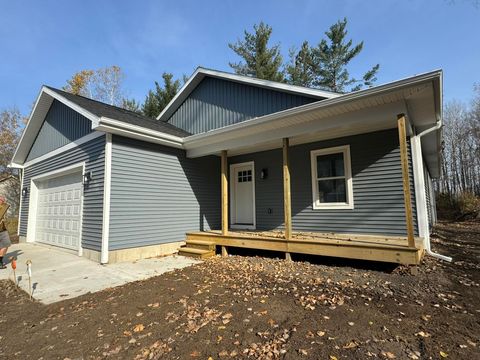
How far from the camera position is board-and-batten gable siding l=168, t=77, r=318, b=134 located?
764 cm

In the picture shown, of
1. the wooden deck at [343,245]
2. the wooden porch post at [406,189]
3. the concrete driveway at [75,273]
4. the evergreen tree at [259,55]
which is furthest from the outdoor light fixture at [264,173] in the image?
the evergreen tree at [259,55]

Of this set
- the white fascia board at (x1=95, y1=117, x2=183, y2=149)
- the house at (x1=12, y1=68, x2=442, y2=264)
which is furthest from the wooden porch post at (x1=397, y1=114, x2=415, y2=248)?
the white fascia board at (x1=95, y1=117, x2=183, y2=149)

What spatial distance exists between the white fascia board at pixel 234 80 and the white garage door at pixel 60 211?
166 inches

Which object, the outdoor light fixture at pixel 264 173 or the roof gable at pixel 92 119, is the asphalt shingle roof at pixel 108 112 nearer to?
the roof gable at pixel 92 119

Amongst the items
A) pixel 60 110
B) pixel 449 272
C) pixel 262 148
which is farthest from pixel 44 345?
pixel 60 110

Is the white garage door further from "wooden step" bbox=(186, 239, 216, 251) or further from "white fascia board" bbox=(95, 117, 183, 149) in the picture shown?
"wooden step" bbox=(186, 239, 216, 251)

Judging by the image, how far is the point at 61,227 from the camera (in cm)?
809

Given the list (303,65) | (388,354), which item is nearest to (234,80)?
(388,354)

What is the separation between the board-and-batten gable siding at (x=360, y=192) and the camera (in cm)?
605

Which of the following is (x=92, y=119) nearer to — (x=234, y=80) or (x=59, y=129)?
(x=59, y=129)

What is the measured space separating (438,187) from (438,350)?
94.0 feet

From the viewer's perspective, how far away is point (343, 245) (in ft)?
16.8

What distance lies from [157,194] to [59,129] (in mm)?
4332

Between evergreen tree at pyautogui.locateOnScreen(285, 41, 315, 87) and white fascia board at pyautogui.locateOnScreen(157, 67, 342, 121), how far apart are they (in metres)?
11.7
